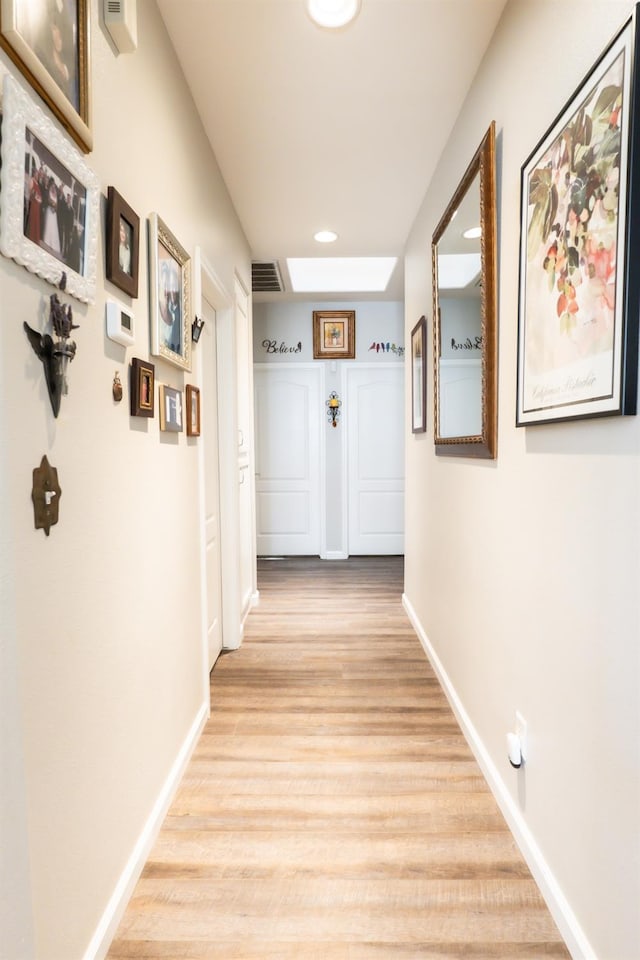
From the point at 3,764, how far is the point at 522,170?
1837 mm

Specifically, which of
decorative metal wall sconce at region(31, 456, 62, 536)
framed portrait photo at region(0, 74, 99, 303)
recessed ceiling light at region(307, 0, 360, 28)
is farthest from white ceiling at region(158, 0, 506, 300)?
decorative metal wall sconce at region(31, 456, 62, 536)

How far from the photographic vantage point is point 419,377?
11.0ft

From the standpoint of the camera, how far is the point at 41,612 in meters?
1.02

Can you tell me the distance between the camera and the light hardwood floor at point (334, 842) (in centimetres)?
134

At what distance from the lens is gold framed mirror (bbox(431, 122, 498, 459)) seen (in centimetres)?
181

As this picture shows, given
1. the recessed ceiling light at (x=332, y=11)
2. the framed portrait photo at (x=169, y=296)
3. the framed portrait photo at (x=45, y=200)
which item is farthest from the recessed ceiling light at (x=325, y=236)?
the framed portrait photo at (x=45, y=200)

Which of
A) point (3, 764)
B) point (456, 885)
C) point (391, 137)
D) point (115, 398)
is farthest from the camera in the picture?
point (391, 137)

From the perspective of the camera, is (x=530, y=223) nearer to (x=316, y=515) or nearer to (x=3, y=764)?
(x=3, y=764)

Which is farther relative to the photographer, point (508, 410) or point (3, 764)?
point (508, 410)

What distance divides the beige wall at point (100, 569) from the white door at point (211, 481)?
0.77 m

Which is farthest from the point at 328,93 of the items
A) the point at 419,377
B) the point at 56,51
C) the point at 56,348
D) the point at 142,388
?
the point at 56,348

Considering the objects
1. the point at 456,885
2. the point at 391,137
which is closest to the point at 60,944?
the point at 456,885

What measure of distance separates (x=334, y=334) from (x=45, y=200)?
183 inches

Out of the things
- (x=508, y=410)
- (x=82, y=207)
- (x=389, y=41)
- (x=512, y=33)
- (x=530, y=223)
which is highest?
(x=389, y=41)
